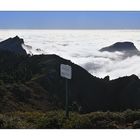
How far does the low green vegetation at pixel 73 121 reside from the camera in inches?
424

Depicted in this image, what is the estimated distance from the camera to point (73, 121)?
1090cm

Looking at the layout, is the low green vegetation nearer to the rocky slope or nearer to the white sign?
the white sign

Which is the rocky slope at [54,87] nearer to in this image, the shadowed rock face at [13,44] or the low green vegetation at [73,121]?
the shadowed rock face at [13,44]

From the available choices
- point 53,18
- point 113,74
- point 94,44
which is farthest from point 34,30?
point 113,74

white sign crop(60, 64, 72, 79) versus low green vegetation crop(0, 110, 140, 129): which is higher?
white sign crop(60, 64, 72, 79)

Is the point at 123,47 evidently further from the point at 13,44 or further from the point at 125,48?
the point at 13,44

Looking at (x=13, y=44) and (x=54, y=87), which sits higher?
(x=13, y=44)

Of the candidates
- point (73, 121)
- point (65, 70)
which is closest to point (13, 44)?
point (65, 70)

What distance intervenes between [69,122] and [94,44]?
2.09 metres

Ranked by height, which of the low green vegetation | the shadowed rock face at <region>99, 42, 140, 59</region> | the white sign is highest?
the shadowed rock face at <region>99, 42, 140, 59</region>

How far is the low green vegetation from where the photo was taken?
10781 mm

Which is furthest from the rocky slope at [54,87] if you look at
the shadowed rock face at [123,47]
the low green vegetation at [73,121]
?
the low green vegetation at [73,121]

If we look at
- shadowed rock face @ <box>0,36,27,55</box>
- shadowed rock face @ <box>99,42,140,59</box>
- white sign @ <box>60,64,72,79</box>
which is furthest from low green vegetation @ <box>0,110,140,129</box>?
shadowed rock face @ <box>0,36,27,55</box>
